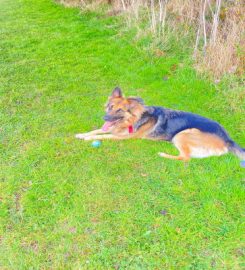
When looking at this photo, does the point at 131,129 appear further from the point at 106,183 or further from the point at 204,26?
the point at 204,26

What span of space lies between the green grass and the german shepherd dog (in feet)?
0.45

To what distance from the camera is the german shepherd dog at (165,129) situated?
4.25 meters

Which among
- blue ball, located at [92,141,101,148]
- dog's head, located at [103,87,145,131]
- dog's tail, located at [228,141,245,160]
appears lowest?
dog's tail, located at [228,141,245,160]

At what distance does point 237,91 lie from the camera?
5789mm

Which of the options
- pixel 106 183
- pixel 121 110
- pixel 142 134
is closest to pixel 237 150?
pixel 142 134

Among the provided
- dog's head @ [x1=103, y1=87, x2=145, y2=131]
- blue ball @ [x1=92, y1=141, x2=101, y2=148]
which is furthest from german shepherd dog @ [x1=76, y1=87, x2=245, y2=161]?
blue ball @ [x1=92, y1=141, x2=101, y2=148]

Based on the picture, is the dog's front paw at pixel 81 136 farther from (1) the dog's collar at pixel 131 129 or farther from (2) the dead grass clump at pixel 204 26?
(2) the dead grass clump at pixel 204 26

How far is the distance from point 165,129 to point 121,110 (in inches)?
28.8

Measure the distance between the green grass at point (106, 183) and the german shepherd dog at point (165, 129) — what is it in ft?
0.45

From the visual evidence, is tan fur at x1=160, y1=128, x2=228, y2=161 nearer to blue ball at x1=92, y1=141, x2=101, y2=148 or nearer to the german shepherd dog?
the german shepherd dog

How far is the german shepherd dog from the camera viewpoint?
4.25 m

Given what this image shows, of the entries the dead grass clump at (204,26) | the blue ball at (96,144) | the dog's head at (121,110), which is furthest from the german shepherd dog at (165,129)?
the dead grass clump at (204,26)

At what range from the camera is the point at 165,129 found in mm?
4633

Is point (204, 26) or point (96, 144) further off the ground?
point (204, 26)
